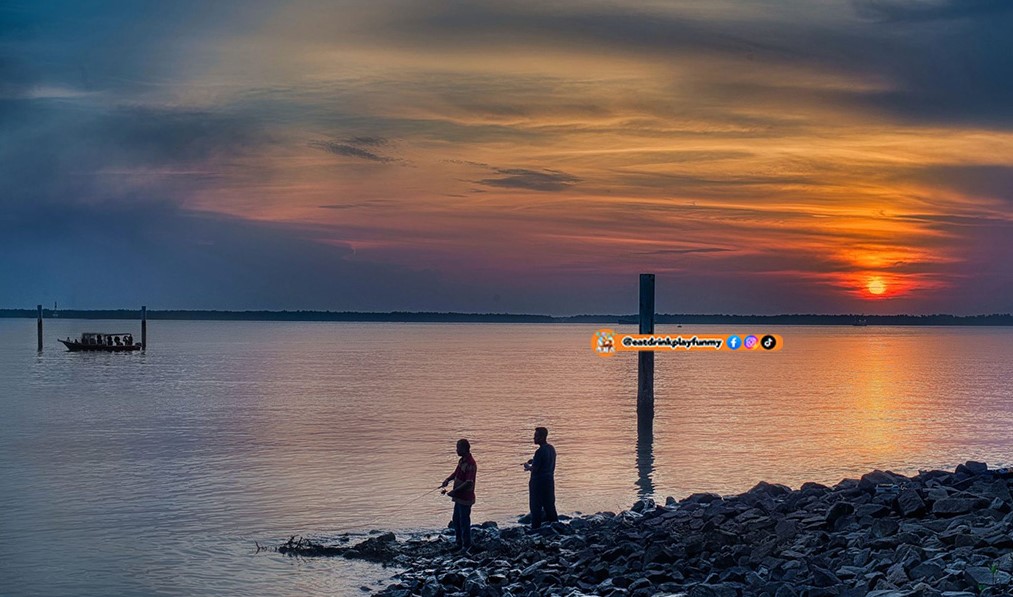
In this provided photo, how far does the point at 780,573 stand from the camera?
1485 cm

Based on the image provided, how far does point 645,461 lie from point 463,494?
16385 mm

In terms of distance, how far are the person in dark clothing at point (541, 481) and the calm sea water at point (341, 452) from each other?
2905 millimetres

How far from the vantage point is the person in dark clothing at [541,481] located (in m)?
20.7

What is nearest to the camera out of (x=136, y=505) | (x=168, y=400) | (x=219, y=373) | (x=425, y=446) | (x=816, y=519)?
(x=816, y=519)

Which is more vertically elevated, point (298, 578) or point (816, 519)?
point (816, 519)

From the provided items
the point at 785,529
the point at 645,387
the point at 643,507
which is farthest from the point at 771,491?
the point at 645,387

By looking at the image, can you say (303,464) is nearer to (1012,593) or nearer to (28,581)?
(28,581)

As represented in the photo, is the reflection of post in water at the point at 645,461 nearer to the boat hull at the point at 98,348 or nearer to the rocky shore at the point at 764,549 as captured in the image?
the rocky shore at the point at 764,549

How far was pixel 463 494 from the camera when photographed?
61.0ft

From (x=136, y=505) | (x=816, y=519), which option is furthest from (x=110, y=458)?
(x=816, y=519)

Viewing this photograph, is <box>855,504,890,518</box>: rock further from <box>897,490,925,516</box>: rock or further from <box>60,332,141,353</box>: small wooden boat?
<box>60,332,141,353</box>: small wooden boat

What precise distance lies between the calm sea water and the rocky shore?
6.86 ft

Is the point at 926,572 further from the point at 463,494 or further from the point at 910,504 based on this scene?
the point at 463,494

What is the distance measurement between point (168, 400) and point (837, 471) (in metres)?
40.7
